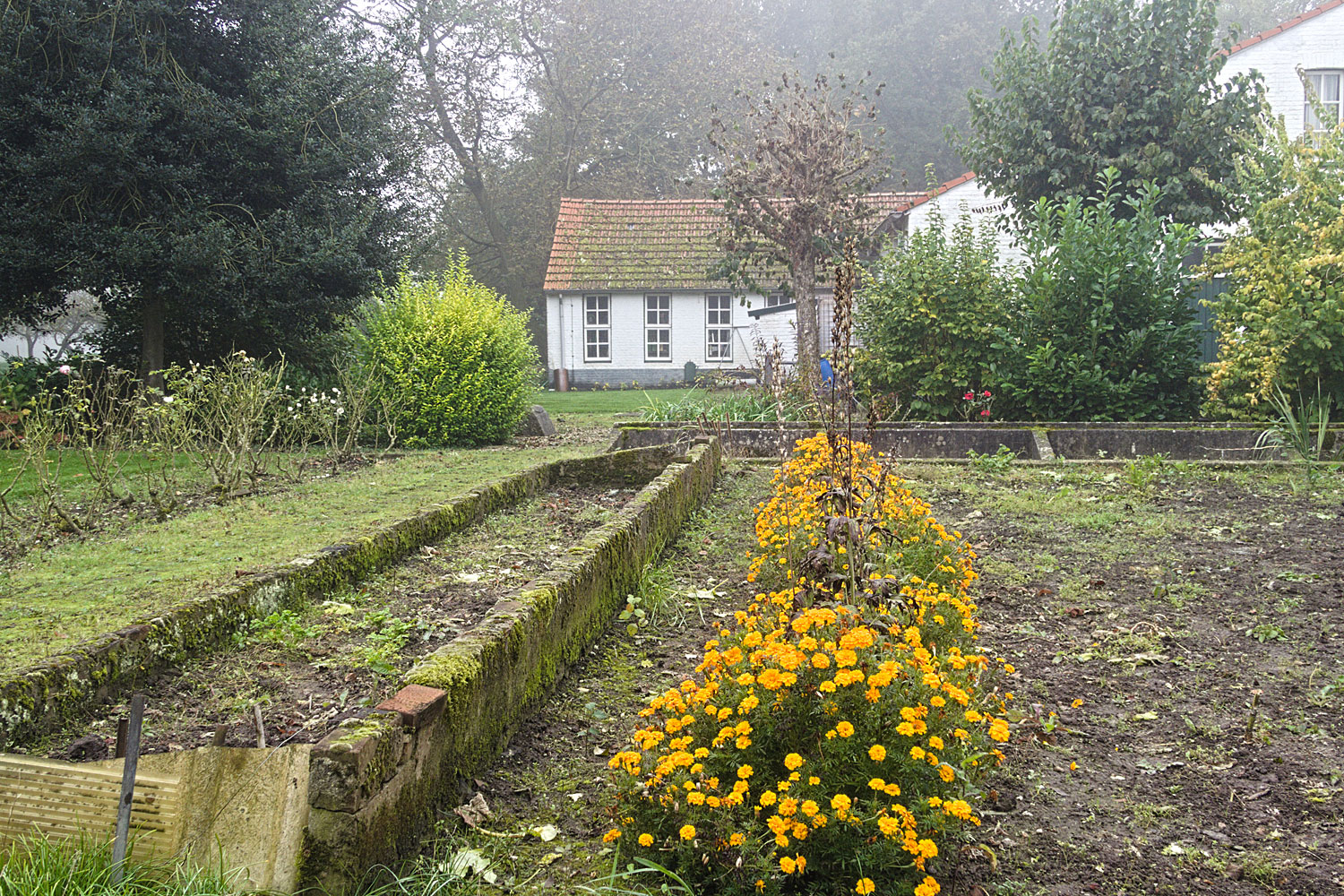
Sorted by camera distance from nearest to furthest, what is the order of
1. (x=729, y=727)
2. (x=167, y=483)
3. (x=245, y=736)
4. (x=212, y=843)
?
(x=212, y=843) → (x=729, y=727) → (x=245, y=736) → (x=167, y=483)

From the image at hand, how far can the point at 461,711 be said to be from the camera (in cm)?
267

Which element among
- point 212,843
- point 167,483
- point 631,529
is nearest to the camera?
point 212,843

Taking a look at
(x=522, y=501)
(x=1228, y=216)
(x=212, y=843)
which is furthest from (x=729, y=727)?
(x=1228, y=216)

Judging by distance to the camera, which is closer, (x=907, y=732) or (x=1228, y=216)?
(x=907, y=732)

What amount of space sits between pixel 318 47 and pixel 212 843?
40.9ft

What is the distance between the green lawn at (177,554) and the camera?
3.69 metres

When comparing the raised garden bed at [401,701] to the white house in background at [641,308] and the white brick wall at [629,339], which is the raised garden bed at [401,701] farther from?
the white brick wall at [629,339]

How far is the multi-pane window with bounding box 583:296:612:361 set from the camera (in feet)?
80.3

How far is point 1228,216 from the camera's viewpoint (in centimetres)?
1302

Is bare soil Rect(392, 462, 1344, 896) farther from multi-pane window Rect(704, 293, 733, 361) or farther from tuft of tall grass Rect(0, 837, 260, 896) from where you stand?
multi-pane window Rect(704, 293, 733, 361)

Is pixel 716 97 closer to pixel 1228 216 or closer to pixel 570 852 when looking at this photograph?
pixel 1228 216

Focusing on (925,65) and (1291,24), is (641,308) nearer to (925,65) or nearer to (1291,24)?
(1291,24)

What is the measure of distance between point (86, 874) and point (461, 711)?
94 cm

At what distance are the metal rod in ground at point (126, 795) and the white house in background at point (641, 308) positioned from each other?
22032 mm
